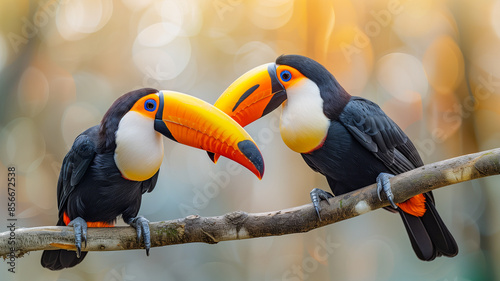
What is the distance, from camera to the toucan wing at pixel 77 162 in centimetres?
215

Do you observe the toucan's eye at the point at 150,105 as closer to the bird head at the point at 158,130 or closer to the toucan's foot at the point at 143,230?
the bird head at the point at 158,130

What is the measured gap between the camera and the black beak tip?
1.94m

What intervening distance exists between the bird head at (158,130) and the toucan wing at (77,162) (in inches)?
2.8

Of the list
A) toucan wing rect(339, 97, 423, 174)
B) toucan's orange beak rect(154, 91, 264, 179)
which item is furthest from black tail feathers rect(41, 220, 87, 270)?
toucan wing rect(339, 97, 423, 174)

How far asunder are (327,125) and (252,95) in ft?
1.22

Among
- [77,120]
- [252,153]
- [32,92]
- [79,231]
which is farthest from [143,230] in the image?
[32,92]

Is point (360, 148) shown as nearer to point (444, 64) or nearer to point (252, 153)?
point (252, 153)

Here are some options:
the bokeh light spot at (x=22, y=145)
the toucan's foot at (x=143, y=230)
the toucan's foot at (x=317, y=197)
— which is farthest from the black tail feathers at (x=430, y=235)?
the bokeh light spot at (x=22, y=145)

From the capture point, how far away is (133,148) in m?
2.05

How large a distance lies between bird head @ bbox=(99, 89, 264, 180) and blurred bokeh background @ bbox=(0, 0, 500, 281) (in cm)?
146

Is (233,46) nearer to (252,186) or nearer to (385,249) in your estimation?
(252,186)

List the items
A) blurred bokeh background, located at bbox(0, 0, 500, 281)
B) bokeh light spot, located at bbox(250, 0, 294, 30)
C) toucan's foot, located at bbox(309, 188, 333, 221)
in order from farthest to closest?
bokeh light spot, located at bbox(250, 0, 294, 30), blurred bokeh background, located at bbox(0, 0, 500, 281), toucan's foot, located at bbox(309, 188, 333, 221)

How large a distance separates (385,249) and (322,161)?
1801mm

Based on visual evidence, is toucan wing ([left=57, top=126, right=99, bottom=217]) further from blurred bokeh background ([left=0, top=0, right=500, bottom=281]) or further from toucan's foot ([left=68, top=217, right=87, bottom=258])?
blurred bokeh background ([left=0, top=0, right=500, bottom=281])
